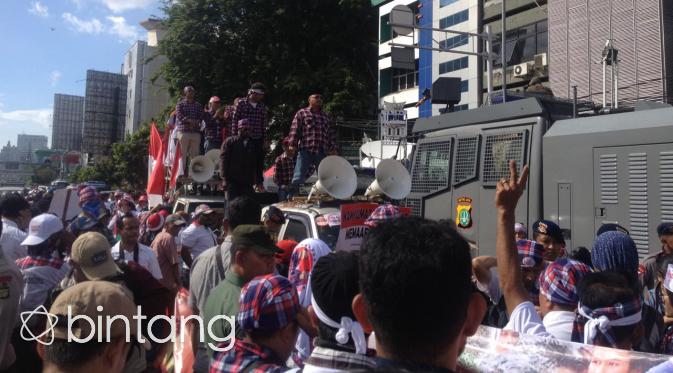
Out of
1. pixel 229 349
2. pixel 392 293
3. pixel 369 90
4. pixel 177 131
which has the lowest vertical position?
pixel 229 349

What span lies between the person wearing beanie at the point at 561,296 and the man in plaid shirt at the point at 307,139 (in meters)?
4.67

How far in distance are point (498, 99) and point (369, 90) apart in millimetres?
18152

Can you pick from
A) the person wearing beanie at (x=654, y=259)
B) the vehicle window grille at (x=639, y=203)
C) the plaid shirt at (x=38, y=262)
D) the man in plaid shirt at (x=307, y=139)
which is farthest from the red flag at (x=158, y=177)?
the person wearing beanie at (x=654, y=259)

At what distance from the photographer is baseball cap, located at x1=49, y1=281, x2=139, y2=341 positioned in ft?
6.04

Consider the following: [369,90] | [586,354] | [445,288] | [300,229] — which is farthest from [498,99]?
[369,90]

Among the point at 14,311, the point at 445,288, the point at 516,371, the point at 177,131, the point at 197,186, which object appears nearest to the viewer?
the point at 445,288

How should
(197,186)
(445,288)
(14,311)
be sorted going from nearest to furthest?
(445,288) < (14,311) < (197,186)

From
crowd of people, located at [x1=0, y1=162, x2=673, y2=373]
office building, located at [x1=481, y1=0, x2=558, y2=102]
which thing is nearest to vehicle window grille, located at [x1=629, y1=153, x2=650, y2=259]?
crowd of people, located at [x1=0, y1=162, x2=673, y2=373]

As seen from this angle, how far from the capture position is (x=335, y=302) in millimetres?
2143

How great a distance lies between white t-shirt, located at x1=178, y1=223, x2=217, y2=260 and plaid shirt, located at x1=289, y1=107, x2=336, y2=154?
1.92m

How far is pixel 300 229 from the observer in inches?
218

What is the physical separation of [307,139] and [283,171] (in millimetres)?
748

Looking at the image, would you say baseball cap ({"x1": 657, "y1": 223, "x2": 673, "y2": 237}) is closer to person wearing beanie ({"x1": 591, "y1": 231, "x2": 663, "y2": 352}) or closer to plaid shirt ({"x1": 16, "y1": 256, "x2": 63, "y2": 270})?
person wearing beanie ({"x1": 591, "y1": 231, "x2": 663, "y2": 352})

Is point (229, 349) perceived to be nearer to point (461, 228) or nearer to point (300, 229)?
point (300, 229)
